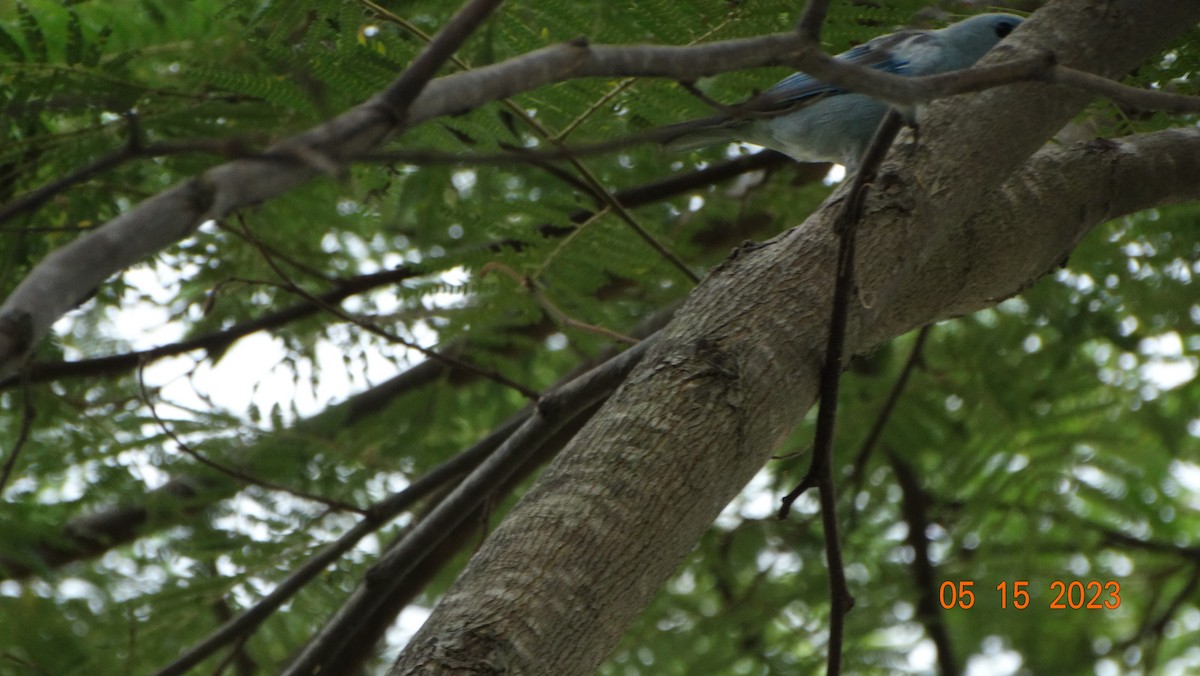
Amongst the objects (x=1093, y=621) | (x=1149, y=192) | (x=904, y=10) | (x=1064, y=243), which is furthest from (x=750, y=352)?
(x=1093, y=621)

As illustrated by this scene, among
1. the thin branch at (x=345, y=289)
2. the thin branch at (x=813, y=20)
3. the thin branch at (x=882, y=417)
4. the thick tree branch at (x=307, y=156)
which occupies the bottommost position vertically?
the thick tree branch at (x=307, y=156)

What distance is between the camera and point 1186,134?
2.82 m

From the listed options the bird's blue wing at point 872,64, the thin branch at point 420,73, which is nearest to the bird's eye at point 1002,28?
Result: the bird's blue wing at point 872,64

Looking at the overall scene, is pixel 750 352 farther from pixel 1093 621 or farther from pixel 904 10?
pixel 1093 621

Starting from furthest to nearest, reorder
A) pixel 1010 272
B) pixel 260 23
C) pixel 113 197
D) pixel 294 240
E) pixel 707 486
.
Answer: pixel 294 240, pixel 113 197, pixel 260 23, pixel 1010 272, pixel 707 486

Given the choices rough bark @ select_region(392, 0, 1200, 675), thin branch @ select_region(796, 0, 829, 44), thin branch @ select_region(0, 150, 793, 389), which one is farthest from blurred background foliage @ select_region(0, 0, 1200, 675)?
thin branch @ select_region(796, 0, 829, 44)

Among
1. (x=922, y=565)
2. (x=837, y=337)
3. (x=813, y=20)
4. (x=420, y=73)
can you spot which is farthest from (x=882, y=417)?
(x=420, y=73)

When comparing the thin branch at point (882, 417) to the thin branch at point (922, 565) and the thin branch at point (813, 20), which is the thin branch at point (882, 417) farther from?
the thin branch at point (813, 20)

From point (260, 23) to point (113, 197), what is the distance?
1469 millimetres

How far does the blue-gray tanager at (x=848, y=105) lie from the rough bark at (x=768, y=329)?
2.84 feet

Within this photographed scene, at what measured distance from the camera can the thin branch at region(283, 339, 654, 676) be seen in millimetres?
2791

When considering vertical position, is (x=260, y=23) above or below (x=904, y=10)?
above

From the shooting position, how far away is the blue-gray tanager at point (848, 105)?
3.47 metres

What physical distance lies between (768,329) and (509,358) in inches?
135
